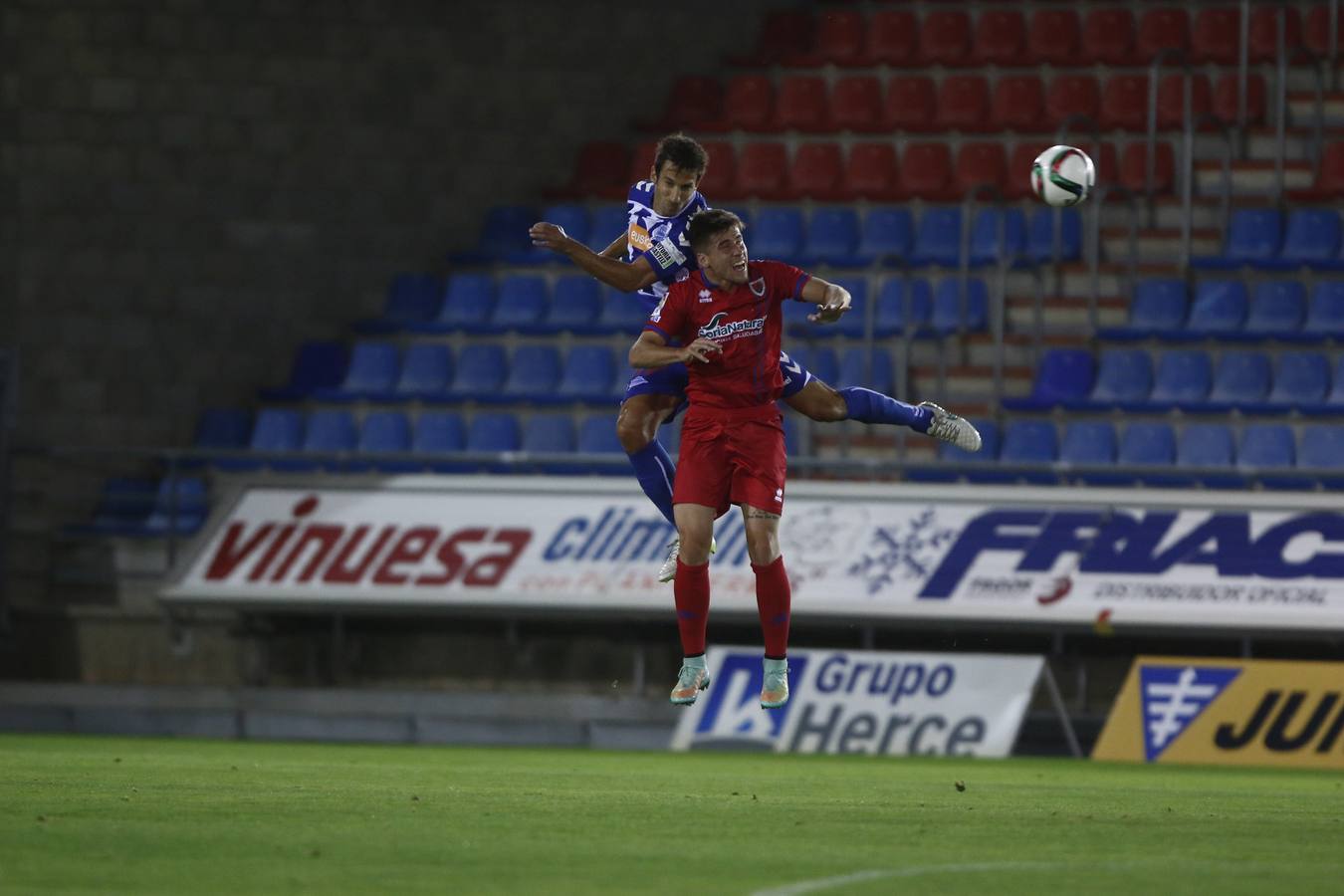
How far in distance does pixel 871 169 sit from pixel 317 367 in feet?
17.2

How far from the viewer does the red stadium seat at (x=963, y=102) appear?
2061 centimetres

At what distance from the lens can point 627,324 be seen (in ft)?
62.8

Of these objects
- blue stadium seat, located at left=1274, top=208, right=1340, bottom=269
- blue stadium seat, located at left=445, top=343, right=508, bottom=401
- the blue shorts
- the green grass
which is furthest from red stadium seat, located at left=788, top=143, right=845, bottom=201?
the blue shorts

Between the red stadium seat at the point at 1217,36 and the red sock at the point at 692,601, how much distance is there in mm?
11759

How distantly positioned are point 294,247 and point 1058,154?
9985 mm

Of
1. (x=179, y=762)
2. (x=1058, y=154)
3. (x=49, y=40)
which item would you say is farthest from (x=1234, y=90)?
(x=179, y=762)

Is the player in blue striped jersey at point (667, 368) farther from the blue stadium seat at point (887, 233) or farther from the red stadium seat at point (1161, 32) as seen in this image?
the red stadium seat at point (1161, 32)

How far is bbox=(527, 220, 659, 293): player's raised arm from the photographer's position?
9.64m

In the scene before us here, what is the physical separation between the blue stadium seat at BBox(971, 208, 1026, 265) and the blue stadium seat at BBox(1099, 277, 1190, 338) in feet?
3.57

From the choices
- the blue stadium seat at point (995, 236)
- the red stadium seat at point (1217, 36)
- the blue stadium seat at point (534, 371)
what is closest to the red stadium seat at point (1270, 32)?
the red stadium seat at point (1217, 36)

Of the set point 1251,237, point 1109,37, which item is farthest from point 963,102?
point 1251,237

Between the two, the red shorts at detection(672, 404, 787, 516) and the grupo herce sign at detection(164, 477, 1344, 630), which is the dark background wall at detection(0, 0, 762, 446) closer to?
the grupo herce sign at detection(164, 477, 1344, 630)

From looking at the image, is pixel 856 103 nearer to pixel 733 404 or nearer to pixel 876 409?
pixel 876 409

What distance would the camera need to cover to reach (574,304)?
64.8ft
